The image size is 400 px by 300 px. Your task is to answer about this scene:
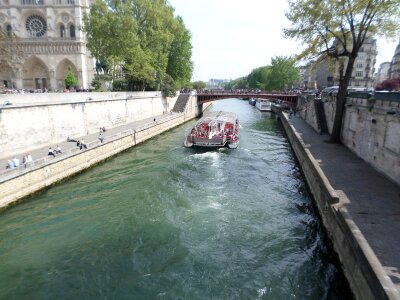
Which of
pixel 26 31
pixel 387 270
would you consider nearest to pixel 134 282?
pixel 387 270

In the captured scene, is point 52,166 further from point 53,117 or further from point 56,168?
point 53,117

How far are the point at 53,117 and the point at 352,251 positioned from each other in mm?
23036

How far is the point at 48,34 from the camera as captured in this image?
56500 mm

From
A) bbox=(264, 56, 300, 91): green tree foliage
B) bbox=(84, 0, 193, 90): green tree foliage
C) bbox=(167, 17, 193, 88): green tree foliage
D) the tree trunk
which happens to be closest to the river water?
the tree trunk

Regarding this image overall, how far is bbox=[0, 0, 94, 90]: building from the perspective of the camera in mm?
55812

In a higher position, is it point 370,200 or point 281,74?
point 281,74

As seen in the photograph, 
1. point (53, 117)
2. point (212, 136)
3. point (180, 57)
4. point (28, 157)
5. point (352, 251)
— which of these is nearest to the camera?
point (352, 251)

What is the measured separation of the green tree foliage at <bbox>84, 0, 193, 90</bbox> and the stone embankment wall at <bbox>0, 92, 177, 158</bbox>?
5.82 metres

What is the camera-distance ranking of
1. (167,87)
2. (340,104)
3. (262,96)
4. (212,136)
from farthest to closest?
(262,96) → (167,87) → (212,136) → (340,104)

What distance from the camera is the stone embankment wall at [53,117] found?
800 inches

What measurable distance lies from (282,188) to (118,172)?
11193 millimetres

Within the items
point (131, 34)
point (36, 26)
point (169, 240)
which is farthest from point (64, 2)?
point (169, 240)

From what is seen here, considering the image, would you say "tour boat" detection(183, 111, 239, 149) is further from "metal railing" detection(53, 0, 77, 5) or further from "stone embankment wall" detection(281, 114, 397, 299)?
"metal railing" detection(53, 0, 77, 5)

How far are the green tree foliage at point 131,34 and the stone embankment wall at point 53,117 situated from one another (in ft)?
19.1
